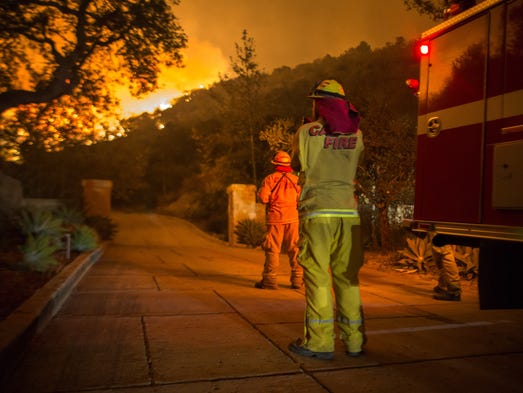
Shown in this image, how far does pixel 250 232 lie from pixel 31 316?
34.9 feet

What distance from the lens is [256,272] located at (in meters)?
8.42

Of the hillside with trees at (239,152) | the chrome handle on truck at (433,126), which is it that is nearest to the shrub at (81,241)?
the hillside with trees at (239,152)

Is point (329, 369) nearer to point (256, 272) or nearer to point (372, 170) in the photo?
point (256, 272)

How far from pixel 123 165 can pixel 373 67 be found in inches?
761

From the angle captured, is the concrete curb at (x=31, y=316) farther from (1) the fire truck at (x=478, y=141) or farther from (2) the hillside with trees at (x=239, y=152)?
(2) the hillside with trees at (x=239, y=152)

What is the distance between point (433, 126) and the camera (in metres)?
4.08

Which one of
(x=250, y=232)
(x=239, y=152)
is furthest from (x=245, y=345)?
(x=239, y=152)

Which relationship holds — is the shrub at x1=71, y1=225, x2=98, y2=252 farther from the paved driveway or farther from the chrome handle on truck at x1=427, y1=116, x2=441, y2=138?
the chrome handle on truck at x1=427, y1=116, x2=441, y2=138

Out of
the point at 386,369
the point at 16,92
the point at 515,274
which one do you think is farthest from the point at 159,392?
the point at 16,92

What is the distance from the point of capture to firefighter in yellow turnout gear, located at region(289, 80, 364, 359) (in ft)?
11.4

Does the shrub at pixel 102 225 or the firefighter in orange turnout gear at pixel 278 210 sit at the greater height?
the firefighter in orange turnout gear at pixel 278 210

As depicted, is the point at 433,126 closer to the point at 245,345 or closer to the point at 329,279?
the point at 329,279

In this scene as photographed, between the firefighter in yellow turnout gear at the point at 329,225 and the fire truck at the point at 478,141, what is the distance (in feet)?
2.81

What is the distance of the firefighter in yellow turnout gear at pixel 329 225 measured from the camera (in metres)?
3.47
